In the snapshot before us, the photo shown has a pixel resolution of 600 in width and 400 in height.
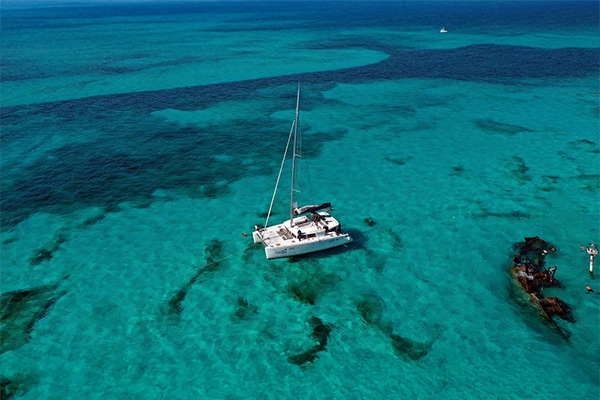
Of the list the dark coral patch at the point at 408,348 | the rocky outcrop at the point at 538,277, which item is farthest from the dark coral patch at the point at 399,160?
the dark coral patch at the point at 408,348

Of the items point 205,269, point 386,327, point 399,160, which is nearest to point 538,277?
point 386,327

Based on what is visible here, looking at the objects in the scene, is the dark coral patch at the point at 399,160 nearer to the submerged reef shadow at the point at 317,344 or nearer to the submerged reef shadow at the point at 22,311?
the submerged reef shadow at the point at 317,344

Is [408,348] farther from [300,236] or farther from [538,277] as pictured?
[538,277]

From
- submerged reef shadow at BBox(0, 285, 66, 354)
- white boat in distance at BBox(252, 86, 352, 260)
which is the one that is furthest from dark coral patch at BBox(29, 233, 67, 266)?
white boat in distance at BBox(252, 86, 352, 260)

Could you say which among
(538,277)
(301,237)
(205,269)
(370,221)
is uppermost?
(301,237)

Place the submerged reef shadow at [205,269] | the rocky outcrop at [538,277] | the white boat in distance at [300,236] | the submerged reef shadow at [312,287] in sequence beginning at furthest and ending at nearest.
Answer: the white boat in distance at [300,236] < the submerged reef shadow at [312,287] < the submerged reef shadow at [205,269] < the rocky outcrop at [538,277]

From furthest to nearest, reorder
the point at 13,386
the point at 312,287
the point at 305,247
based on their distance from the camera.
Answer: the point at 305,247
the point at 312,287
the point at 13,386

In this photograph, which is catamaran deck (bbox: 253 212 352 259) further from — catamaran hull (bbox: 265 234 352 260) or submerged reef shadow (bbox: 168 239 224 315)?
submerged reef shadow (bbox: 168 239 224 315)
